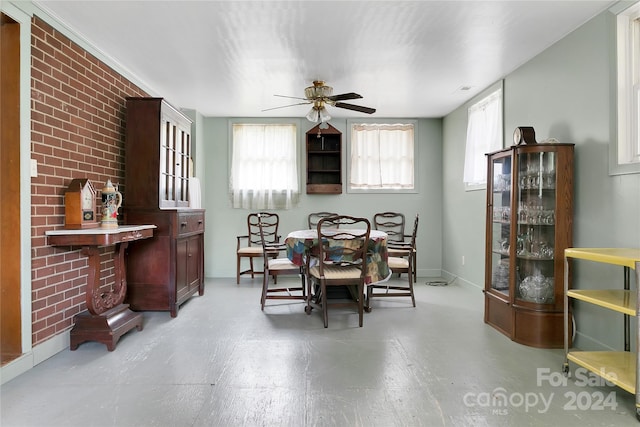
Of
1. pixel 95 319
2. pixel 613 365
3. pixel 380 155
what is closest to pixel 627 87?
pixel 613 365

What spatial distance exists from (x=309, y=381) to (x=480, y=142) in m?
3.65

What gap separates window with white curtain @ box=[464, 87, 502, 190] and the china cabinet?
46.6 inches

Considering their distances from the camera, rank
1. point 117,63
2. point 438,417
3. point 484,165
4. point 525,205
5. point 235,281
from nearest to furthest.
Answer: point 438,417 → point 525,205 → point 117,63 → point 484,165 → point 235,281

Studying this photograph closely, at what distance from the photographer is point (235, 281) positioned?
17.9 ft

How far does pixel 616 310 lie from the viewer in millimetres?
2100

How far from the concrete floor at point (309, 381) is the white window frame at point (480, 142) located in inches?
78.7

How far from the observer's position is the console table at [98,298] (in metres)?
2.58

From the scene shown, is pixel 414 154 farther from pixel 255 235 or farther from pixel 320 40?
pixel 320 40

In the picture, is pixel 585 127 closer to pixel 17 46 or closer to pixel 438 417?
pixel 438 417

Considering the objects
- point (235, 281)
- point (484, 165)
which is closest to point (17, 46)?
point (235, 281)

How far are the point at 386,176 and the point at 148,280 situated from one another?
149 inches

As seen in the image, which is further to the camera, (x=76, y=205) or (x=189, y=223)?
(x=189, y=223)

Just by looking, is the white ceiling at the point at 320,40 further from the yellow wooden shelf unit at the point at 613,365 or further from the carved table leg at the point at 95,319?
the yellow wooden shelf unit at the point at 613,365

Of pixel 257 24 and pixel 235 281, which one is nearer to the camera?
pixel 257 24
